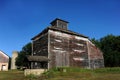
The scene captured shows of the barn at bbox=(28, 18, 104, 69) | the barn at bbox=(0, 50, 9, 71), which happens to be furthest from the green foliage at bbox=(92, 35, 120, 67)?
the barn at bbox=(0, 50, 9, 71)

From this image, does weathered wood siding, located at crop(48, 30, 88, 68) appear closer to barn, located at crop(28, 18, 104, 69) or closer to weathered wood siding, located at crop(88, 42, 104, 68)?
barn, located at crop(28, 18, 104, 69)

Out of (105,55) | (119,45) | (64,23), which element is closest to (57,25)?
(64,23)

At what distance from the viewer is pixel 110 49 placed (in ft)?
181

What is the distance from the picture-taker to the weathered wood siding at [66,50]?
29433 mm

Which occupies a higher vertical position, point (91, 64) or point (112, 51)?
point (112, 51)

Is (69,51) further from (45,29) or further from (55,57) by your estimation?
(45,29)

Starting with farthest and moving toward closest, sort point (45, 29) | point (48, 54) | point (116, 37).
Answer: point (116, 37)
point (45, 29)
point (48, 54)

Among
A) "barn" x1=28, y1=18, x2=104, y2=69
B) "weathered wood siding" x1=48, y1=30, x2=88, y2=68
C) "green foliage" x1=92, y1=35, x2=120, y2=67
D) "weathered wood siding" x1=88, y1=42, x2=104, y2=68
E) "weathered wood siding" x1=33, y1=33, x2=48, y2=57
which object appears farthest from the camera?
"green foliage" x1=92, y1=35, x2=120, y2=67

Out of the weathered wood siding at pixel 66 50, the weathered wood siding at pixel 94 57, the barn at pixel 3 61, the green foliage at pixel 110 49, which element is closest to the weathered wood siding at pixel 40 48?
the weathered wood siding at pixel 66 50

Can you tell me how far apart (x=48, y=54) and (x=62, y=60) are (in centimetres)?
325

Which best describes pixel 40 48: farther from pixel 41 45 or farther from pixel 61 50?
pixel 61 50

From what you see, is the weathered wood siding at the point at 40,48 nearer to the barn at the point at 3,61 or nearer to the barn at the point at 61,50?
the barn at the point at 61,50

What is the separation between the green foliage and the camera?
50.3 metres

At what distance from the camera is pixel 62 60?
99.0 feet
